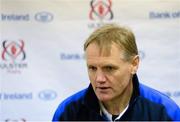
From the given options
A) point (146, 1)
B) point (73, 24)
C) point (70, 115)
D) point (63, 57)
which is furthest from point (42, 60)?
point (70, 115)

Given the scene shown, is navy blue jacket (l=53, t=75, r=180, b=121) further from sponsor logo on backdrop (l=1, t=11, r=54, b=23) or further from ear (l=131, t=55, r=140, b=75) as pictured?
sponsor logo on backdrop (l=1, t=11, r=54, b=23)

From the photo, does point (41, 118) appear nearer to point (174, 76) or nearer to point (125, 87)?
point (174, 76)

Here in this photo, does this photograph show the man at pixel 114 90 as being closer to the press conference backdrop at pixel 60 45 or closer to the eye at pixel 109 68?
the eye at pixel 109 68

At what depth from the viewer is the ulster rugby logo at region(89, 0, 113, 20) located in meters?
2.52

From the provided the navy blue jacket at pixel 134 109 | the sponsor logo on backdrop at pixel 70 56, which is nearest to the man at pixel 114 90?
the navy blue jacket at pixel 134 109

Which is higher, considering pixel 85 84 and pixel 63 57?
pixel 63 57

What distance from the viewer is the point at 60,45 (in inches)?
99.3

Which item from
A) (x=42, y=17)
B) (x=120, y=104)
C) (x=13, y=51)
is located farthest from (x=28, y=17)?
(x=120, y=104)

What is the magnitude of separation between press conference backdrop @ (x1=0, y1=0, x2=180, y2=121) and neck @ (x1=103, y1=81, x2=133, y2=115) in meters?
1.14

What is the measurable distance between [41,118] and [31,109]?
0.28 feet

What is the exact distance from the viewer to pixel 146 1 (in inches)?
100

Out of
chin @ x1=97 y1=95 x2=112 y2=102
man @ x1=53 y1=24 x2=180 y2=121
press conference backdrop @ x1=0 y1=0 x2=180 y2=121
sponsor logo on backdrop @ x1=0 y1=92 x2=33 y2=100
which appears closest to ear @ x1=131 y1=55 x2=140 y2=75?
man @ x1=53 y1=24 x2=180 y2=121

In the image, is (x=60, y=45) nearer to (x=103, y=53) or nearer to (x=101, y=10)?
(x=101, y=10)

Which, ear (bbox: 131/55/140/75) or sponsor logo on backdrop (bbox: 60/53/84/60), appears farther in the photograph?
sponsor logo on backdrop (bbox: 60/53/84/60)
